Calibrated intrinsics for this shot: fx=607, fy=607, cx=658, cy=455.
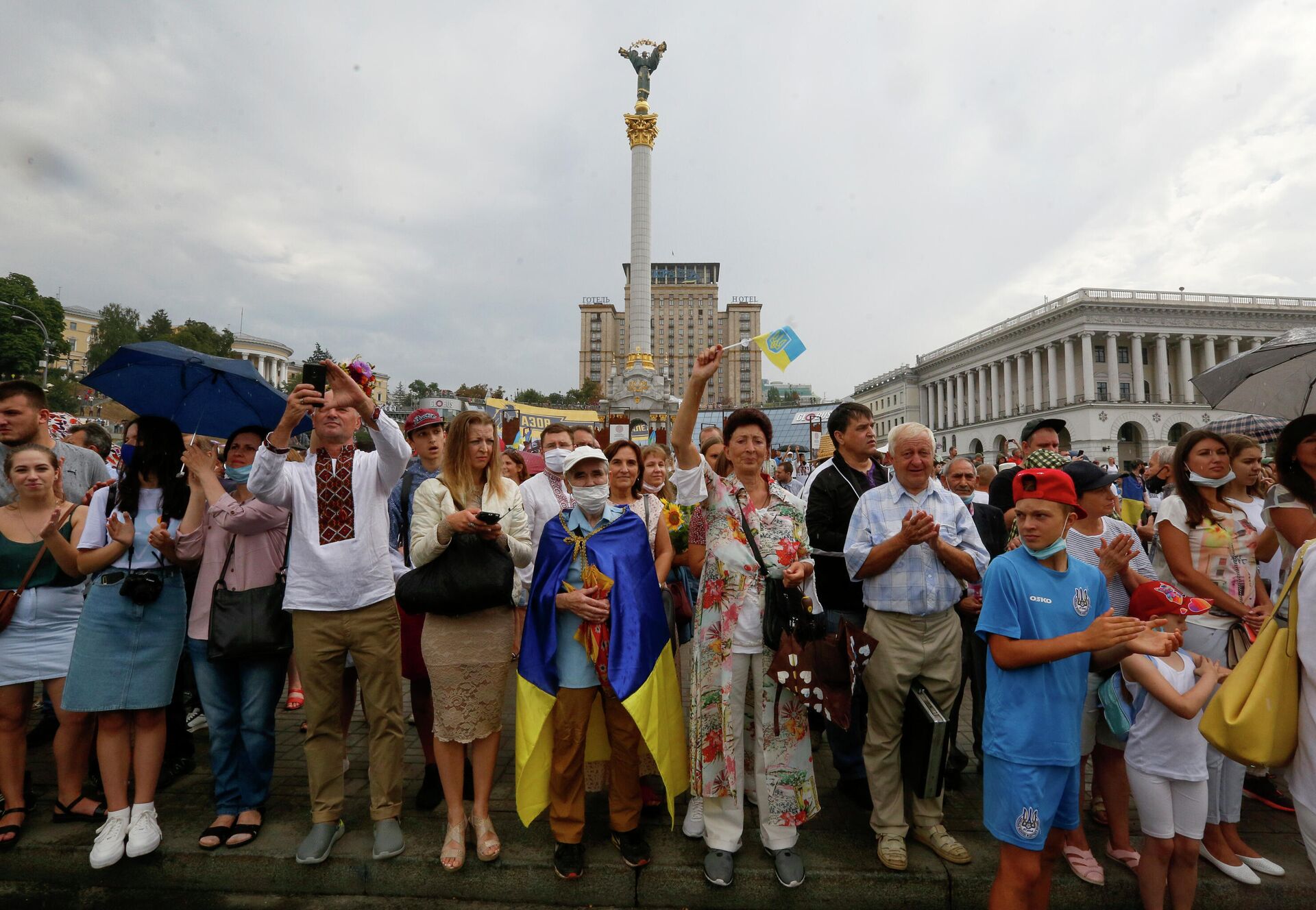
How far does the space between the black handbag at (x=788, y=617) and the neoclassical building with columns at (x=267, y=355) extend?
92782 mm

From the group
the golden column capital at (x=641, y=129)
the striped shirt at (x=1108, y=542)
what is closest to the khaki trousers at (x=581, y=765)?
the striped shirt at (x=1108, y=542)

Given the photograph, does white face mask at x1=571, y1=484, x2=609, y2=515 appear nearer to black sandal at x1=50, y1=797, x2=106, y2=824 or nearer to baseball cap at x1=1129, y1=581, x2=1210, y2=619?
baseball cap at x1=1129, y1=581, x2=1210, y2=619

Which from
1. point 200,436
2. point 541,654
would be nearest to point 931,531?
point 541,654

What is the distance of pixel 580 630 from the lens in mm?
3012

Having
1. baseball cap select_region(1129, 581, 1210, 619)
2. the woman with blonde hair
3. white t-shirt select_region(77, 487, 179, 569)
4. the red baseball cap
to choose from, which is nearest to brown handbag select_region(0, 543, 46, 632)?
white t-shirt select_region(77, 487, 179, 569)

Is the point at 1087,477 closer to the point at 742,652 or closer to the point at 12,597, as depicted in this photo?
the point at 742,652

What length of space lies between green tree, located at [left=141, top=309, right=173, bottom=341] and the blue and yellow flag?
203ft

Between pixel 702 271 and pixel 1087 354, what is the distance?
282ft

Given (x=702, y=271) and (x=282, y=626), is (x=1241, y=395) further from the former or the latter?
(x=702, y=271)

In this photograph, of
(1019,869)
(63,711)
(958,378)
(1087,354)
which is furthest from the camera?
(958,378)

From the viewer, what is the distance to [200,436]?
369 cm

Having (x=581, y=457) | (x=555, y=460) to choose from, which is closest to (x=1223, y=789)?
(x=581, y=457)

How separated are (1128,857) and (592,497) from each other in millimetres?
3210

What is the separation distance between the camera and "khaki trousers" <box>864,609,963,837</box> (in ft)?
10.3
